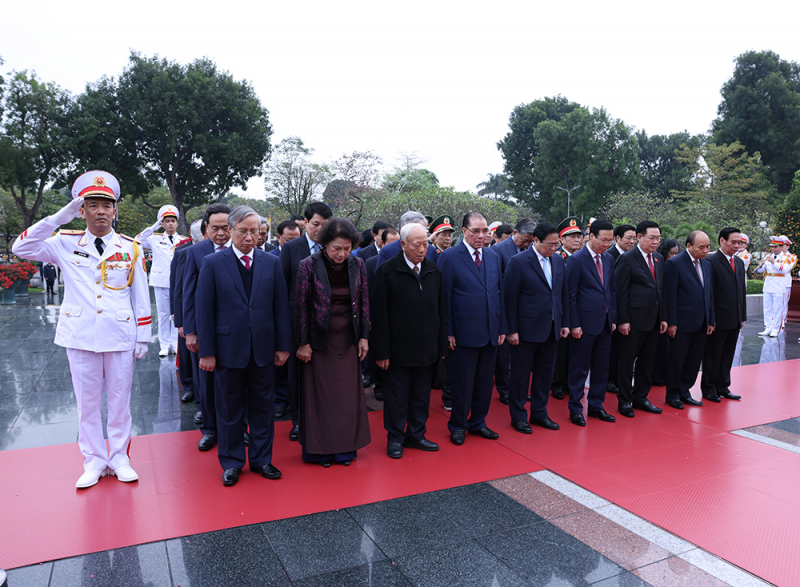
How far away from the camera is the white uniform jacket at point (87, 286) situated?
3334 millimetres

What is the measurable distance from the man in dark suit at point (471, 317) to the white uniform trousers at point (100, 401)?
2458 mm

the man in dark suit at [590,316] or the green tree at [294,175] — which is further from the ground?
the green tree at [294,175]

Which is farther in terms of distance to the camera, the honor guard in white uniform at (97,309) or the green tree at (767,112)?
the green tree at (767,112)

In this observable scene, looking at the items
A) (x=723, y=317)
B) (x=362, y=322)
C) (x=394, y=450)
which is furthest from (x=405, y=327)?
(x=723, y=317)

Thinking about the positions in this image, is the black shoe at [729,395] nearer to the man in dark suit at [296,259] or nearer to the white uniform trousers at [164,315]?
the man in dark suit at [296,259]

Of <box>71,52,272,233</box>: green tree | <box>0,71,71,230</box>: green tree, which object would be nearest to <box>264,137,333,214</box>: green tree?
<box>71,52,272,233</box>: green tree

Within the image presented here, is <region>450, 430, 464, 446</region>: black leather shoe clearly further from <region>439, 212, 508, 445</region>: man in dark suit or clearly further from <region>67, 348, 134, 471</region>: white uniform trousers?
<region>67, 348, 134, 471</region>: white uniform trousers

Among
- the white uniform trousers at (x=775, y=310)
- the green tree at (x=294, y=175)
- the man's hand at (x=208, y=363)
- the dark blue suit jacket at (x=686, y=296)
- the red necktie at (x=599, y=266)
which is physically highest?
the green tree at (x=294, y=175)

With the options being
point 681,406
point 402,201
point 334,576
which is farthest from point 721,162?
point 334,576

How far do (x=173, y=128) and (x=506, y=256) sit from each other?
71.4 ft

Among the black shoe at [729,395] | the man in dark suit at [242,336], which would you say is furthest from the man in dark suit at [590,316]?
the man in dark suit at [242,336]

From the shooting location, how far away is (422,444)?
4.21m

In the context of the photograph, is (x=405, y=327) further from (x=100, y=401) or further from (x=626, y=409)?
(x=626, y=409)

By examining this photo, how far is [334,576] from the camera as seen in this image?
8.36ft
